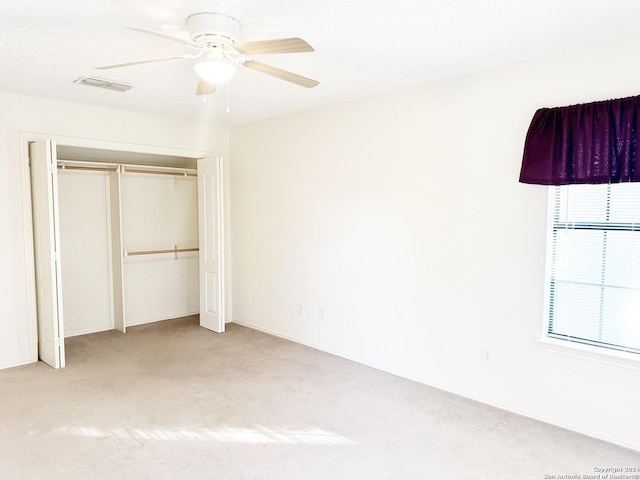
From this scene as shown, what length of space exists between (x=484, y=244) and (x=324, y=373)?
180 cm

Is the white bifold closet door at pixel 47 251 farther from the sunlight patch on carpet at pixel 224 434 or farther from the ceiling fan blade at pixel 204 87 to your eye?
the ceiling fan blade at pixel 204 87

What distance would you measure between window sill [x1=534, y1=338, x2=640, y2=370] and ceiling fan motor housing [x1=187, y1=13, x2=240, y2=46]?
2.79 metres

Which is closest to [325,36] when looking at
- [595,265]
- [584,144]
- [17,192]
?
[584,144]

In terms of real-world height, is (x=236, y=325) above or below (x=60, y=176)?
below

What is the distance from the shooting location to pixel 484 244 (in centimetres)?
332

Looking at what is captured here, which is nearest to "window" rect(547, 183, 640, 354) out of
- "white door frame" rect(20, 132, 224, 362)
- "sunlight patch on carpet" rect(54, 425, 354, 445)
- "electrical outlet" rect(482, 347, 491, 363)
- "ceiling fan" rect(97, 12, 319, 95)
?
"electrical outlet" rect(482, 347, 491, 363)

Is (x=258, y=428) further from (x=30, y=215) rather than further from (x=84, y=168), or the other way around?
(x=84, y=168)

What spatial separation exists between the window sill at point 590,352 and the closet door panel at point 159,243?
14.9 ft

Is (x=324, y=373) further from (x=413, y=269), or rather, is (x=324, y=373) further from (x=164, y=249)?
(x=164, y=249)

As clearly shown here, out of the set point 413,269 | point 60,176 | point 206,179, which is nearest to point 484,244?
point 413,269

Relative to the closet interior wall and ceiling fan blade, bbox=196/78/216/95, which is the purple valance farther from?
the closet interior wall

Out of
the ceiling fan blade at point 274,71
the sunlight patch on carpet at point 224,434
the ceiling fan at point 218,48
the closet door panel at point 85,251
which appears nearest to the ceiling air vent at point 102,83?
the ceiling fan at point 218,48

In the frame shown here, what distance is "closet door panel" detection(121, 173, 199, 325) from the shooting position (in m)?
5.55

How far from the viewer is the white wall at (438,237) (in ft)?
9.59
